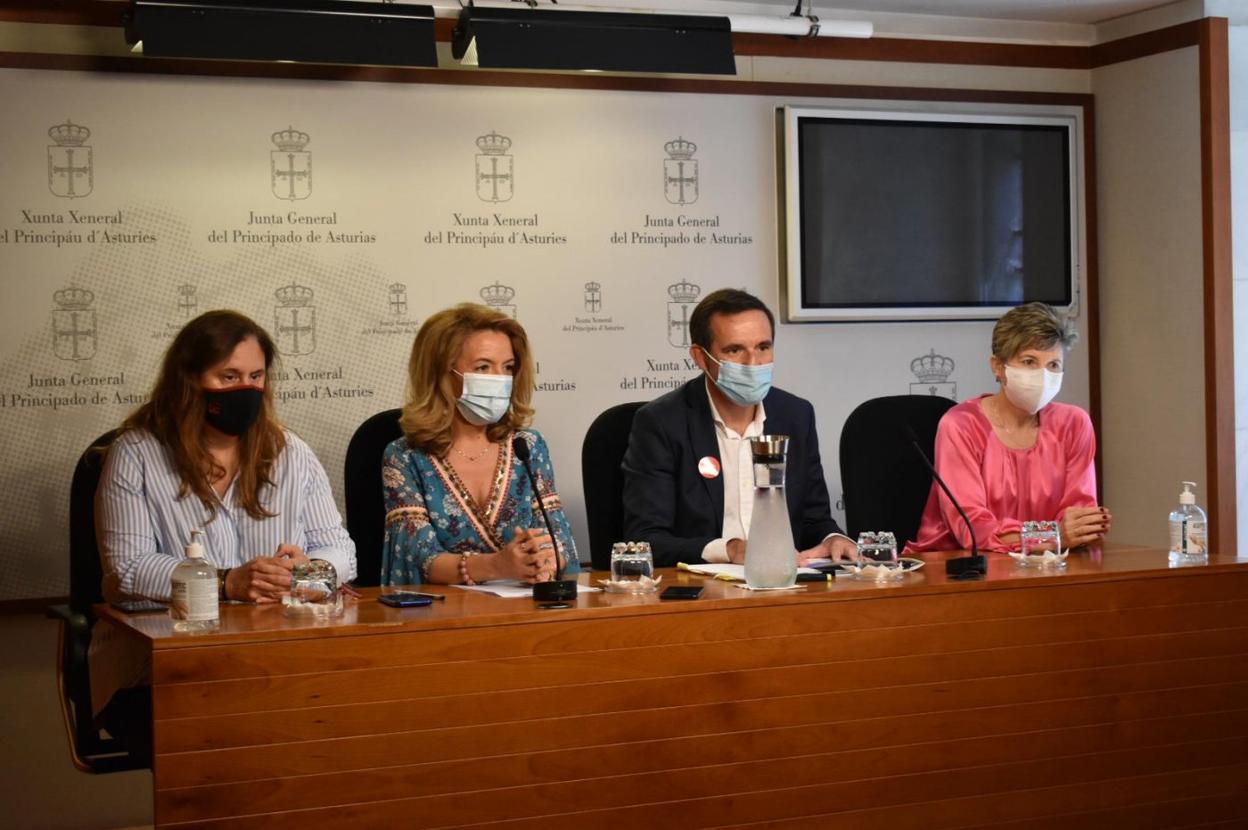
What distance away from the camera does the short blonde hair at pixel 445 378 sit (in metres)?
3.30

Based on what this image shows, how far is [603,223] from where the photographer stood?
4.78 metres

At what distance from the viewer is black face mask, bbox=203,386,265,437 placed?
2957 mm

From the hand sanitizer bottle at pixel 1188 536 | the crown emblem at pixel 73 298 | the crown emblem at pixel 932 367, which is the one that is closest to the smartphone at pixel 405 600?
the hand sanitizer bottle at pixel 1188 536

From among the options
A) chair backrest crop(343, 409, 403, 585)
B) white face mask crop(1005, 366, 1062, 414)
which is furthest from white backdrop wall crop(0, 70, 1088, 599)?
white face mask crop(1005, 366, 1062, 414)

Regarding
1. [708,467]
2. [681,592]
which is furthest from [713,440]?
[681,592]

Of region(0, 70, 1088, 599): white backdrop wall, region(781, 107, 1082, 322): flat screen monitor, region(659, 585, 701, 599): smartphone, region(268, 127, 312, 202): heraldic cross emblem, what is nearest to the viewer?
region(659, 585, 701, 599): smartphone

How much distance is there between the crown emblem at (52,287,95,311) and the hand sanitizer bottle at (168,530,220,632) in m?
2.17

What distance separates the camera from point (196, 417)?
9.79 ft

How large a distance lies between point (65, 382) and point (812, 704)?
267 cm

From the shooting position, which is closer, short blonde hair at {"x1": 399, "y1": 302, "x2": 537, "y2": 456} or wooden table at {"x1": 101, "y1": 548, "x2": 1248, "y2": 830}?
wooden table at {"x1": 101, "y1": 548, "x2": 1248, "y2": 830}

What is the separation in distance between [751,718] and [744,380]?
3.60ft

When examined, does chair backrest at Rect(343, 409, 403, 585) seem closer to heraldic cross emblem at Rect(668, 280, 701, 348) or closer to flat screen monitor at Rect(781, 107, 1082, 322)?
heraldic cross emblem at Rect(668, 280, 701, 348)

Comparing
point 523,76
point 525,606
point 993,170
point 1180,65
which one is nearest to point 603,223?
point 523,76

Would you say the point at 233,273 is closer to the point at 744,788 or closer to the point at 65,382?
the point at 65,382
